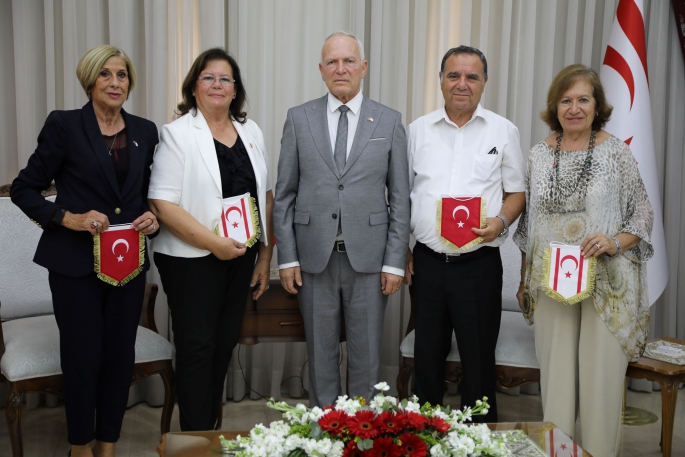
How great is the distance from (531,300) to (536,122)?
1.59 meters

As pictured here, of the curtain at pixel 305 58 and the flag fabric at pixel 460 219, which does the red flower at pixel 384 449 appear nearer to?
the flag fabric at pixel 460 219

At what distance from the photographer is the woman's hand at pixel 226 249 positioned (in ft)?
7.92

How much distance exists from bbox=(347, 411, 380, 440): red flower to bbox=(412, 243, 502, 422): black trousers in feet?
4.28

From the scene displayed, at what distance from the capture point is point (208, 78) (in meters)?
2.49

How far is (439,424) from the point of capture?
1350 millimetres

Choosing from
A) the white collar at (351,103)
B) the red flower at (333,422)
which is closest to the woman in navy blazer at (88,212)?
the white collar at (351,103)

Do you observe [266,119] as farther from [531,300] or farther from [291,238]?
[531,300]

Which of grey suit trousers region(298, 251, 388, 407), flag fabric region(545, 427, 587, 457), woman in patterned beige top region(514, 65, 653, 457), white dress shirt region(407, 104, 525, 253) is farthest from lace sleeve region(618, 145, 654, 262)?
grey suit trousers region(298, 251, 388, 407)

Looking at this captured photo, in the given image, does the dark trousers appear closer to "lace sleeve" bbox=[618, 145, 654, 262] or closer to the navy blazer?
the navy blazer

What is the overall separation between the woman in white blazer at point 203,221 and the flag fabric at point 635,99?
1.96m

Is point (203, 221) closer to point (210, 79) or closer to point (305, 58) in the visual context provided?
point (210, 79)

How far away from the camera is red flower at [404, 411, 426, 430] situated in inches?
51.6

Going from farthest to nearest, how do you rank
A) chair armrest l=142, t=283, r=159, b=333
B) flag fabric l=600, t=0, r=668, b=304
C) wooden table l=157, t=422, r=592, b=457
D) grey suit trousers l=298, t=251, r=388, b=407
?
flag fabric l=600, t=0, r=668, b=304 → chair armrest l=142, t=283, r=159, b=333 → grey suit trousers l=298, t=251, r=388, b=407 → wooden table l=157, t=422, r=592, b=457

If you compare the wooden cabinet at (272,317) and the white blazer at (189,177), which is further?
the wooden cabinet at (272,317)
